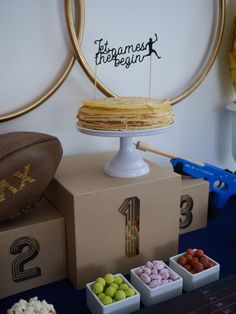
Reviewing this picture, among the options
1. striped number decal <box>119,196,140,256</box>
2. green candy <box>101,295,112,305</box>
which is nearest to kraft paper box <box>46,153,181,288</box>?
striped number decal <box>119,196,140,256</box>

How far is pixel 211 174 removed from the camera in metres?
0.84

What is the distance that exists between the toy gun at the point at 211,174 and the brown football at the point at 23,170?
0.32m

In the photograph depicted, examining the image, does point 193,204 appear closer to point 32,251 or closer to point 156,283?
point 156,283

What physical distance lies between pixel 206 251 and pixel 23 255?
37 cm

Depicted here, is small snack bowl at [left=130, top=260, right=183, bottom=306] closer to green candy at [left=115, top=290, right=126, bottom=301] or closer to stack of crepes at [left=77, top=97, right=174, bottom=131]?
green candy at [left=115, top=290, right=126, bottom=301]

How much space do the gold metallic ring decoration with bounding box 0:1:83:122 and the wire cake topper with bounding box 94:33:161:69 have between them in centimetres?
6

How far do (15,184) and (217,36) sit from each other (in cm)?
68

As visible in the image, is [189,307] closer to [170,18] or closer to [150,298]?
[150,298]

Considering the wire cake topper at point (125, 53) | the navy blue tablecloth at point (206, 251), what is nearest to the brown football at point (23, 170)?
the navy blue tablecloth at point (206, 251)

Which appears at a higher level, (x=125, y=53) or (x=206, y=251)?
(x=125, y=53)

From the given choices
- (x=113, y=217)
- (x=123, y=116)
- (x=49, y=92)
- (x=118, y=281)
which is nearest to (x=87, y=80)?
(x=49, y=92)

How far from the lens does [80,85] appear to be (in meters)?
0.79

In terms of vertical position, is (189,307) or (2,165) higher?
(2,165)

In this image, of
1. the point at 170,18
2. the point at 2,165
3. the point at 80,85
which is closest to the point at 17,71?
the point at 80,85
